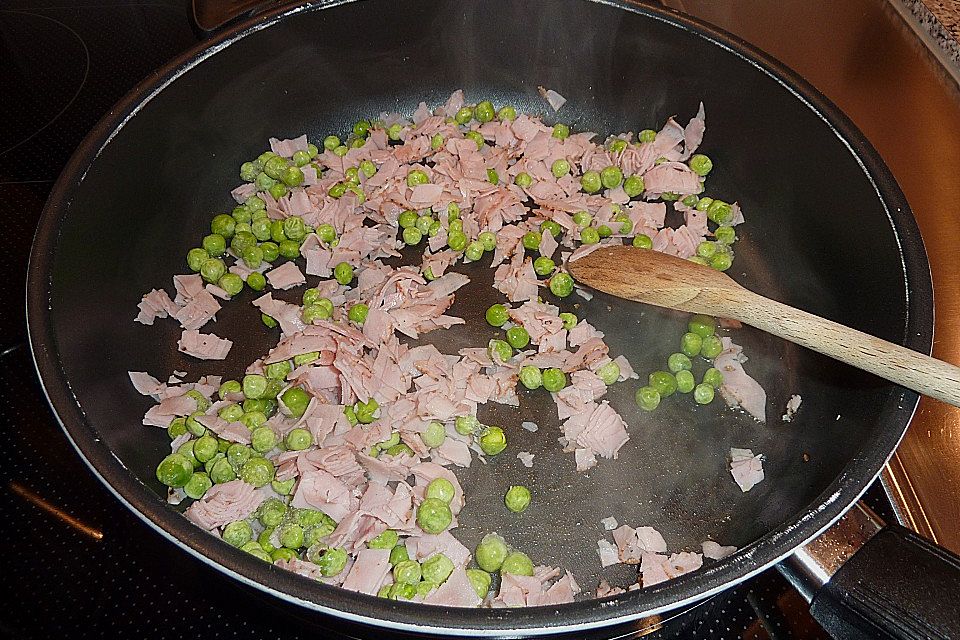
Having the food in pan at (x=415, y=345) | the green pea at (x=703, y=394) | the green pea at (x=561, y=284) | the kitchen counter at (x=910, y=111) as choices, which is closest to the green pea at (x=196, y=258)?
the food in pan at (x=415, y=345)

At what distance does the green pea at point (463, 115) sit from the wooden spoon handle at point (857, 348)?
1.23 meters

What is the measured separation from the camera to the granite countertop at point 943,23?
2.59 m

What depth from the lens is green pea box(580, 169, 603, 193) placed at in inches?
97.1

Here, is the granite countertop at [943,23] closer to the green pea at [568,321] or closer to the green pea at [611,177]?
the green pea at [611,177]

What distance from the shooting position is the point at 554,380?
2023mm

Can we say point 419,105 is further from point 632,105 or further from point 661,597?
point 661,597

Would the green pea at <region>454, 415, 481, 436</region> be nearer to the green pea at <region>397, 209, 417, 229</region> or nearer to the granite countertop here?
the green pea at <region>397, 209, 417, 229</region>

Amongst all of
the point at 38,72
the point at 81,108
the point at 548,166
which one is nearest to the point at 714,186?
the point at 548,166

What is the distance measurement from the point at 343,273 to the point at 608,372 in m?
0.84

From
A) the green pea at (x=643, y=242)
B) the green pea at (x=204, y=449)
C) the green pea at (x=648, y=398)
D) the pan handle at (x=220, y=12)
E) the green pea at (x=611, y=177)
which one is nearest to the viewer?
the green pea at (x=204, y=449)

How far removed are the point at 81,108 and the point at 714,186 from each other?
2.18 meters

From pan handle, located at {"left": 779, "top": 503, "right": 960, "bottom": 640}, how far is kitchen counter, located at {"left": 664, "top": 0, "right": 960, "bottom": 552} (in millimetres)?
656

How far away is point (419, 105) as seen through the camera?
2.63 metres

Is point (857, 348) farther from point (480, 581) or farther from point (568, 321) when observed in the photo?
point (480, 581)
